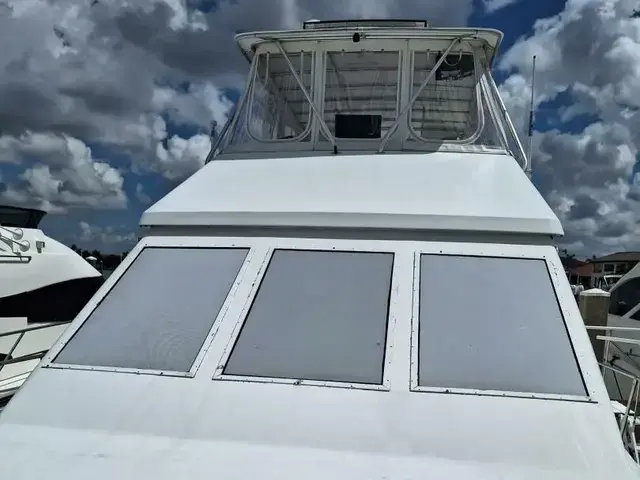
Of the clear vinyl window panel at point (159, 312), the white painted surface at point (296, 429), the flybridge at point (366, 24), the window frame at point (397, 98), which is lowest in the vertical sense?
the white painted surface at point (296, 429)

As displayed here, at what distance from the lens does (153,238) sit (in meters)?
3.76

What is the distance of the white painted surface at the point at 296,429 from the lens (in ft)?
7.97

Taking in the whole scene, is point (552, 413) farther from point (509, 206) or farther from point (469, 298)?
point (509, 206)

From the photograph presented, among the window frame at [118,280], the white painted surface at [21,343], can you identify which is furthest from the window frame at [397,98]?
the white painted surface at [21,343]

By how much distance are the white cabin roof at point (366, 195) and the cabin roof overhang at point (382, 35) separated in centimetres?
115

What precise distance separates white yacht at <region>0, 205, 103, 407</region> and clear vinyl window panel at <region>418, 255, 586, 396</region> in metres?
8.46

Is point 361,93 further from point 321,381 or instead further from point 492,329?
point 321,381

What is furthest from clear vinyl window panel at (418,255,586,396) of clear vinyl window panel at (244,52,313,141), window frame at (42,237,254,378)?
clear vinyl window panel at (244,52,313,141)

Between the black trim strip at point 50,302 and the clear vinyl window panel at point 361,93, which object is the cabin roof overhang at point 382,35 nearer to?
the clear vinyl window panel at point 361,93

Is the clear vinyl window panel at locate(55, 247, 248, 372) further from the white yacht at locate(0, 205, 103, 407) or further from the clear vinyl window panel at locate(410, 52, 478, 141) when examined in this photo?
the white yacht at locate(0, 205, 103, 407)

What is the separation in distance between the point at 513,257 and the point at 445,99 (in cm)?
248

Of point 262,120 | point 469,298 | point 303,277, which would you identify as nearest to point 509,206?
point 469,298

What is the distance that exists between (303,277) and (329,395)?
810mm

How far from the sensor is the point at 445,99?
538 cm
